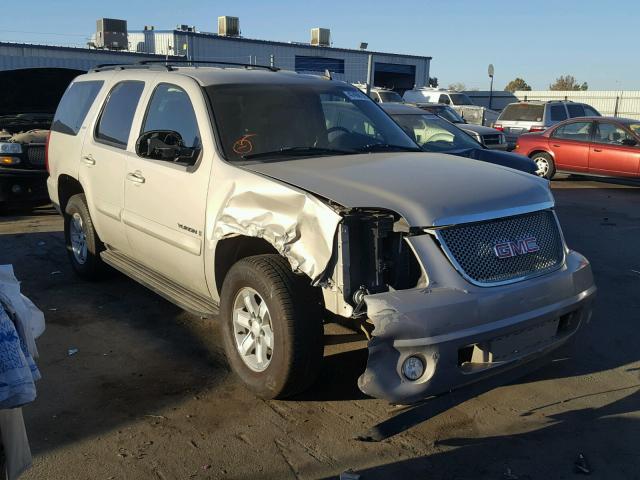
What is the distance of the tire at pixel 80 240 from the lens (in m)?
6.01

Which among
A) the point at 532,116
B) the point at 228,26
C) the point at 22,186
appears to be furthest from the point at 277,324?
the point at 228,26

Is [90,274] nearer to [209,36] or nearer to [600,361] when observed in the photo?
[600,361]

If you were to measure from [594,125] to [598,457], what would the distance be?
1185cm

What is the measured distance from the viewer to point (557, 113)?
18.6m

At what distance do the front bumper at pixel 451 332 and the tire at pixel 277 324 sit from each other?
469 millimetres

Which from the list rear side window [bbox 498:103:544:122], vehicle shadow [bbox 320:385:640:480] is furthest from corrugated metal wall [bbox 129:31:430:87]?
vehicle shadow [bbox 320:385:640:480]

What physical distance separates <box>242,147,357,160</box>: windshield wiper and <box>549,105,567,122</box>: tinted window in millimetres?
15493

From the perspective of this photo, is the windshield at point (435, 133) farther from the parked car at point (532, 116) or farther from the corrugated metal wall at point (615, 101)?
the corrugated metal wall at point (615, 101)

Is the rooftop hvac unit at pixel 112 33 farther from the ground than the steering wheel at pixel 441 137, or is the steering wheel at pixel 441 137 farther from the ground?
the rooftop hvac unit at pixel 112 33

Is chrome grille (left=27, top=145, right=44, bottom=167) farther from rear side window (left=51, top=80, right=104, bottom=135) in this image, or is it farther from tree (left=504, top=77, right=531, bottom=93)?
tree (left=504, top=77, right=531, bottom=93)

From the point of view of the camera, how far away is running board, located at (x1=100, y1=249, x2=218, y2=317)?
14.5ft

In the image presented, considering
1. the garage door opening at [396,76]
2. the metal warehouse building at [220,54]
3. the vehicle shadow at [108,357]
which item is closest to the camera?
the vehicle shadow at [108,357]

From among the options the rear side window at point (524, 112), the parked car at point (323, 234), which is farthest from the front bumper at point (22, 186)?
the rear side window at point (524, 112)

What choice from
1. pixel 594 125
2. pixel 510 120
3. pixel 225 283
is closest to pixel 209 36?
pixel 510 120
